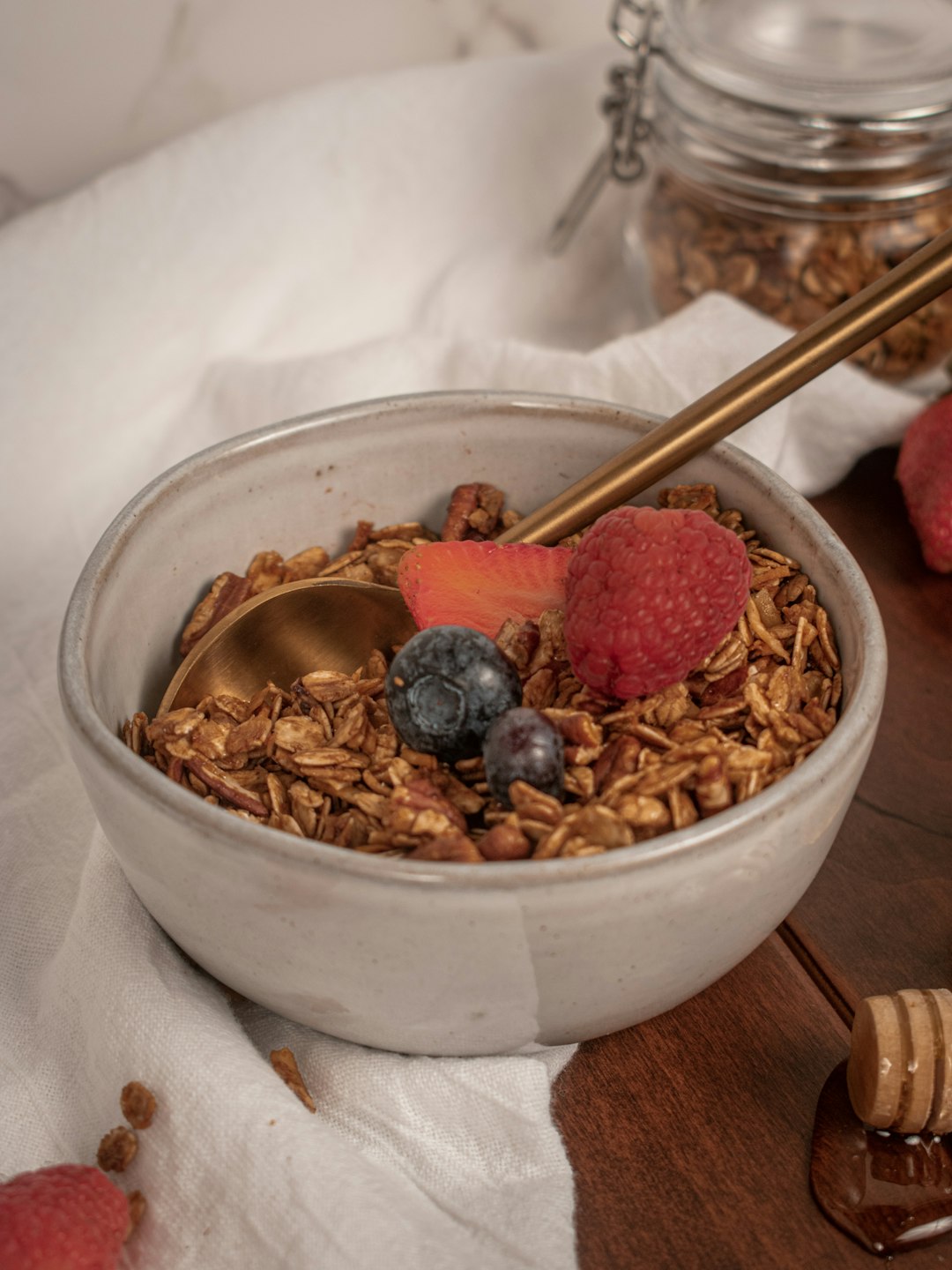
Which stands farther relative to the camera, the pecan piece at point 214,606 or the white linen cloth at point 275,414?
the pecan piece at point 214,606

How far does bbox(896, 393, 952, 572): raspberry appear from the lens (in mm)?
995

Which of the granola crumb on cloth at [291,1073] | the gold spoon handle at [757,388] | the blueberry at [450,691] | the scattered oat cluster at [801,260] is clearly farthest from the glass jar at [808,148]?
the granola crumb on cloth at [291,1073]

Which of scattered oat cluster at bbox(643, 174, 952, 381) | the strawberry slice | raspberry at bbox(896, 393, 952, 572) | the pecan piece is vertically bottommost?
raspberry at bbox(896, 393, 952, 572)

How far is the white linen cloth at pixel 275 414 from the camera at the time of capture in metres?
0.64

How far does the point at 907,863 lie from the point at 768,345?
18.7 inches

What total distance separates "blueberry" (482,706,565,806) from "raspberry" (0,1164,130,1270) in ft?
0.86

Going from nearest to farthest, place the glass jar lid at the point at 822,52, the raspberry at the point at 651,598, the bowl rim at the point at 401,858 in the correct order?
the bowl rim at the point at 401,858, the raspberry at the point at 651,598, the glass jar lid at the point at 822,52

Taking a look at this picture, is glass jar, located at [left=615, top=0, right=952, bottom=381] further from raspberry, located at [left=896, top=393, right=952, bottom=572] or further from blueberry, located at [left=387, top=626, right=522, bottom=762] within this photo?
blueberry, located at [left=387, top=626, right=522, bottom=762]

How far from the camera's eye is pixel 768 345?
3.56 ft

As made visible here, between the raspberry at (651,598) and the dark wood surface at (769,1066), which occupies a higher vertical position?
the raspberry at (651,598)

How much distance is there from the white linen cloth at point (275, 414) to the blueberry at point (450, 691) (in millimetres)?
167

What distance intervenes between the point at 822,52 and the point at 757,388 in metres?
0.54

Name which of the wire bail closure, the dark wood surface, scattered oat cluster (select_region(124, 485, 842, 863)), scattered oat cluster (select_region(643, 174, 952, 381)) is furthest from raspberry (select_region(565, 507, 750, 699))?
the wire bail closure

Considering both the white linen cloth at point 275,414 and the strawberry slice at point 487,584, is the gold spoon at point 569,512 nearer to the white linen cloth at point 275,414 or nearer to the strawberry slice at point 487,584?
the strawberry slice at point 487,584
